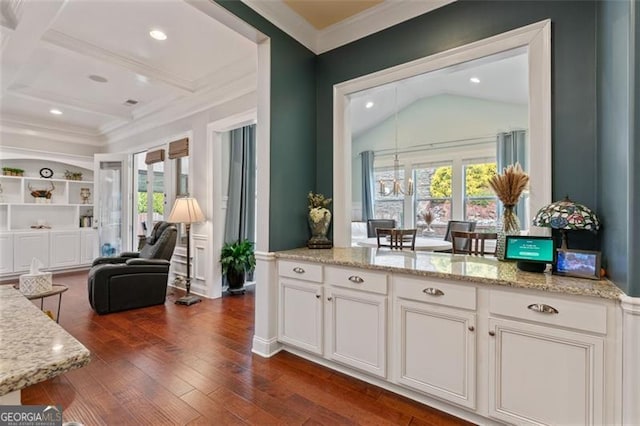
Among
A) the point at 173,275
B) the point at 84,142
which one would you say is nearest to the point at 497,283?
the point at 173,275

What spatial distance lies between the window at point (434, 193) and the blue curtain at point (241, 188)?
386cm

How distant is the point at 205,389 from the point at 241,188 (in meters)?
3.25

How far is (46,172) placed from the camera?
6277mm

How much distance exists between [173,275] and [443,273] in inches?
182

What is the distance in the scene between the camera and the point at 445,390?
186 centimetres

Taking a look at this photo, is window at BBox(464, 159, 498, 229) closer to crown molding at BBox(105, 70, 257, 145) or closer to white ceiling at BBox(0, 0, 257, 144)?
crown molding at BBox(105, 70, 257, 145)

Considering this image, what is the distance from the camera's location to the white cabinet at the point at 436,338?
178 centimetres

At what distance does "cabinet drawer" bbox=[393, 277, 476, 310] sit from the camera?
1.78 metres

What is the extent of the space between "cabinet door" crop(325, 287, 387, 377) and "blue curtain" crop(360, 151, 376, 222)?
214 inches

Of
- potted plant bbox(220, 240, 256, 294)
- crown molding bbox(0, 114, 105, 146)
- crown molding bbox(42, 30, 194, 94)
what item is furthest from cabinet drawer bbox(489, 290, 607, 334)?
crown molding bbox(0, 114, 105, 146)

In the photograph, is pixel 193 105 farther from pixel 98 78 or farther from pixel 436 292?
pixel 436 292

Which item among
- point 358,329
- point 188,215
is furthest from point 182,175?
point 358,329

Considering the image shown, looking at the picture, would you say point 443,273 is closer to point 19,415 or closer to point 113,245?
point 19,415

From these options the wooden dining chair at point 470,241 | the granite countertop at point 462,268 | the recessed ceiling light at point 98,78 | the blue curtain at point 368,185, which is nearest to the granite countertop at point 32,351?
the granite countertop at point 462,268
